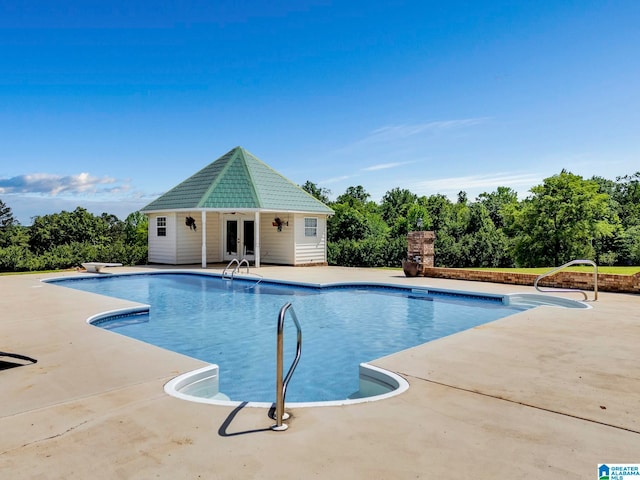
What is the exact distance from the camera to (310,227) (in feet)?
63.1

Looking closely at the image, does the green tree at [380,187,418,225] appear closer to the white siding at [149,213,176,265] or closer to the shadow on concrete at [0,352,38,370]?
the white siding at [149,213,176,265]

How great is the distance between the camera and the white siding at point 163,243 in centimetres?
1831

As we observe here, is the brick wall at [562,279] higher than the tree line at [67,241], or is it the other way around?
the tree line at [67,241]

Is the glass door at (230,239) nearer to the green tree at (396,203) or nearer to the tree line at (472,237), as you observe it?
the tree line at (472,237)

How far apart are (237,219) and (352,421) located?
55.8 ft

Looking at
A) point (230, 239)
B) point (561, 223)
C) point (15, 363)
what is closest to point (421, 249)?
point (230, 239)

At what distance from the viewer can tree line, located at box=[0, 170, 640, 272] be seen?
19.0 m

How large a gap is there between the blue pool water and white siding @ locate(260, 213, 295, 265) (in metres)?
4.74

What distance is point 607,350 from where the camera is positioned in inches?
206

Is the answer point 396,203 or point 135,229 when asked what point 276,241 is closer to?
point 396,203

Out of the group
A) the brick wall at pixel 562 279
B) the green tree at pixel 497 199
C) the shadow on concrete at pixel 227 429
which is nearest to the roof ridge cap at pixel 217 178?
the brick wall at pixel 562 279

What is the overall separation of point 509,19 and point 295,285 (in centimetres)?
1121

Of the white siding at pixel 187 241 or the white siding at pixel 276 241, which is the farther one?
the white siding at pixel 276 241

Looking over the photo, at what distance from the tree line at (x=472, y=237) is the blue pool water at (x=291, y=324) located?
4.99 m
